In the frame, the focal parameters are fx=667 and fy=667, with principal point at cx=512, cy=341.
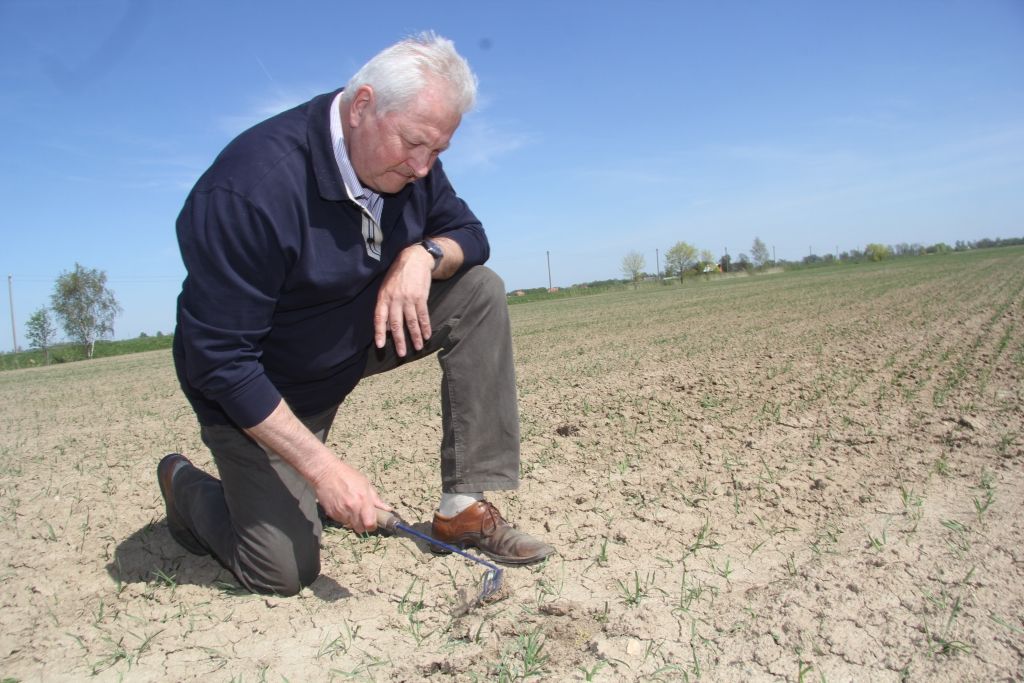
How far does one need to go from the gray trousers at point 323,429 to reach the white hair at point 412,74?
73 centimetres

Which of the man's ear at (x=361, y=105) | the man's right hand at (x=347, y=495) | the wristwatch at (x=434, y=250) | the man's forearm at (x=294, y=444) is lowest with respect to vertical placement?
the man's right hand at (x=347, y=495)

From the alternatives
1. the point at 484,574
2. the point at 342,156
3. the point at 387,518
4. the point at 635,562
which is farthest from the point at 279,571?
the point at 342,156

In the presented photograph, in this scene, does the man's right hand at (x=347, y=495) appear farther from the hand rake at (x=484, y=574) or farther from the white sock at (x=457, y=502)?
the white sock at (x=457, y=502)

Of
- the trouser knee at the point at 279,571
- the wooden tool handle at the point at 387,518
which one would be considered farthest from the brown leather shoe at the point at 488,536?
the trouser knee at the point at 279,571

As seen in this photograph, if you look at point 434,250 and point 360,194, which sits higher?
point 360,194

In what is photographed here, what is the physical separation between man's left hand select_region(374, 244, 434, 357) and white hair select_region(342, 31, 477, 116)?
0.53 m

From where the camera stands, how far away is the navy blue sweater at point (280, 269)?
1.88 metres

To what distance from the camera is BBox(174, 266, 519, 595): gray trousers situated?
2.23 meters

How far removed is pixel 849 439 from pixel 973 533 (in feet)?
3.94

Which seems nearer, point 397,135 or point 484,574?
point 397,135

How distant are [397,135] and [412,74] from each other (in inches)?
7.1

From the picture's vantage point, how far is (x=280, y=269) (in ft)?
6.72

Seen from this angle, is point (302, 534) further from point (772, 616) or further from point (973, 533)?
point (973, 533)

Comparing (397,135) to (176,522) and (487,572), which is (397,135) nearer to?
(487,572)
